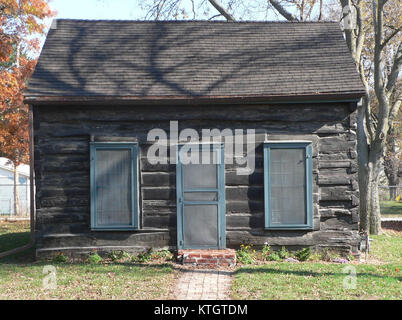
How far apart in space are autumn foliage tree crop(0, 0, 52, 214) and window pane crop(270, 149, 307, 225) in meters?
11.1

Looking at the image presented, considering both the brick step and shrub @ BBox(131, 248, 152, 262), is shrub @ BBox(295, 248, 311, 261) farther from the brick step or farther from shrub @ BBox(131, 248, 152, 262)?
shrub @ BBox(131, 248, 152, 262)

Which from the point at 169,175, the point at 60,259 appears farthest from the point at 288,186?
the point at 60,259

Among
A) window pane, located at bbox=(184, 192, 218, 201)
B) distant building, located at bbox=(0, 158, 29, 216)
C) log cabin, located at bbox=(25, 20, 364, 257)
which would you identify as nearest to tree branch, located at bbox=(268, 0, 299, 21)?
log cabin, located at bbox=(25, 20, 364, 257)

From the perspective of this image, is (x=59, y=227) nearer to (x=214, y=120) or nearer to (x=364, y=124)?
(x=214, y=120)

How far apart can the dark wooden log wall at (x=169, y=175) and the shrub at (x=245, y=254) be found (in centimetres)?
15

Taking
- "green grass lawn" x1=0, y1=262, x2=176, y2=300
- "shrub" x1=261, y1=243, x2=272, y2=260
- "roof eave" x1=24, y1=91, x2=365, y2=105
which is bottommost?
"green grass lawn" x1=0, y1=262, x2=176, y2=300

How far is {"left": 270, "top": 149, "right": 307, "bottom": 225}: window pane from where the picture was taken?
9.52m

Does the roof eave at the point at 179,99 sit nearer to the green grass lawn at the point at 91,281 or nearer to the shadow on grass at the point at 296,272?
the green grass lawn at the point at 91,281

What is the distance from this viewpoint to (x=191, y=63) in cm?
1063

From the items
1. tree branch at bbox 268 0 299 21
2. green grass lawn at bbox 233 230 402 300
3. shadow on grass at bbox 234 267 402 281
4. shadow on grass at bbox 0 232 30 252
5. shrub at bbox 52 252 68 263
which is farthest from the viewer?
tree branch at bbox 268 0 299 21

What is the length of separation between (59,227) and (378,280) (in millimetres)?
6278

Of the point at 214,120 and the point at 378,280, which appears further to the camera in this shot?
the point at 214,120

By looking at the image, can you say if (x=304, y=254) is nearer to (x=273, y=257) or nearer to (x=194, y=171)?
(x=273, y=257)

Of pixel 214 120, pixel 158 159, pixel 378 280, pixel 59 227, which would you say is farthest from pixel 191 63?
pixel 378 280
